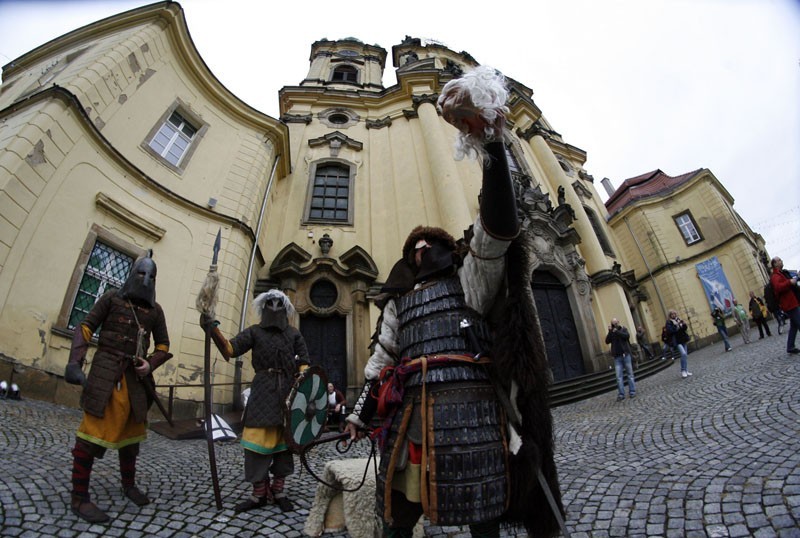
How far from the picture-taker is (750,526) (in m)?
2.00

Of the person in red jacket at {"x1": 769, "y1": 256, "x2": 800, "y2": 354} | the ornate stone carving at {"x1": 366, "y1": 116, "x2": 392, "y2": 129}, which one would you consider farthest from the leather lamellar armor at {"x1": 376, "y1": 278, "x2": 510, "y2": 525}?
the ornate stone carving at {"x1": 366, "y1": 116, "x2": 392, "y2": 129}

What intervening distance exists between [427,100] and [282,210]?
24.2 ft

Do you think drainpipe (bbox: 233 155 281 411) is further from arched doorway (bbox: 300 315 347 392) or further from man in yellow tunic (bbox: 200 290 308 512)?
man in yellow tunic (bbox: 200 290 308 512)

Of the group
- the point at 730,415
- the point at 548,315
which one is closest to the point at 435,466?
the point at 730,415

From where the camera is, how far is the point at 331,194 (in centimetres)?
1260

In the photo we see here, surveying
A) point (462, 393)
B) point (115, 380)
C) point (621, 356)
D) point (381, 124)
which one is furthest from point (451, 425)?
point (381, 124)

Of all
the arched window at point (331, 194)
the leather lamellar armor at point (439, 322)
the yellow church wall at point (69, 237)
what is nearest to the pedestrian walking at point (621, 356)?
the leather lamellar armor at point (439, 322)

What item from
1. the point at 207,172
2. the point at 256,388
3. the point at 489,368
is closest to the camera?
the point at 489,368

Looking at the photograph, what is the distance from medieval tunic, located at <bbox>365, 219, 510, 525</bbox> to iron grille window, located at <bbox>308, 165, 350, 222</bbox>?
1035cm

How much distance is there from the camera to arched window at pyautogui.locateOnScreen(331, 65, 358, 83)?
1933 centimetres

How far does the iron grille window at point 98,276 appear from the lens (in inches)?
228

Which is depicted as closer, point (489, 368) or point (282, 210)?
point (489, 368)

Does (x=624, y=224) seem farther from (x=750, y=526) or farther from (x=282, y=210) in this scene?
(x=750, y=526)

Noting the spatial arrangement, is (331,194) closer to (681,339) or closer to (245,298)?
(245,298)
